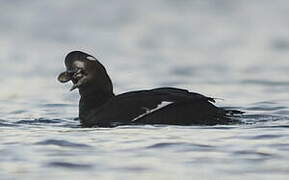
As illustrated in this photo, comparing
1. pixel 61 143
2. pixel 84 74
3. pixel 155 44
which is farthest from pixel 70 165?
pixel 155 44

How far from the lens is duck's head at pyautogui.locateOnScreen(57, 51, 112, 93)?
14117 millimetres

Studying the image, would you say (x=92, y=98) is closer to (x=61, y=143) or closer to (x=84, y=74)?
(x=84, y=74)

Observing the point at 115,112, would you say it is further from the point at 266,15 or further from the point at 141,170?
the point at 266,15

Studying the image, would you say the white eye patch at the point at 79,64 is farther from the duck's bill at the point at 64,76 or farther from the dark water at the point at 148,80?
the dark water at the point at 148,80

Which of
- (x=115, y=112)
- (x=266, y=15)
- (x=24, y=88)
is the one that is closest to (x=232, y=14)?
(x=266, y=15)

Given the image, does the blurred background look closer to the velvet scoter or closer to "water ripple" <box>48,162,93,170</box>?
the velvet scoter

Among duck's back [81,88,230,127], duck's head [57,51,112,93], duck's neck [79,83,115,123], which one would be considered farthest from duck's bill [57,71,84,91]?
duck's back [81,88,230,127]

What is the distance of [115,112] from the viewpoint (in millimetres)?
13227

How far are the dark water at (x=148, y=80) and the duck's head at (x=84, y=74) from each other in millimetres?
444

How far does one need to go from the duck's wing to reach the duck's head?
876 mm

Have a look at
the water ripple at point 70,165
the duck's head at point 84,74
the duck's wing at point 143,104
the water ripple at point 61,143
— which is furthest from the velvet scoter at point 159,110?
the water ripple at point 70,165

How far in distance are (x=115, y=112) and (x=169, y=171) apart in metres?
3.29

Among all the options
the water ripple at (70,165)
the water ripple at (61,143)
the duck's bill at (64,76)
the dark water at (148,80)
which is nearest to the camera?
the water ripple at (70,165)

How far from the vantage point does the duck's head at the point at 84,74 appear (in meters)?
14.1
